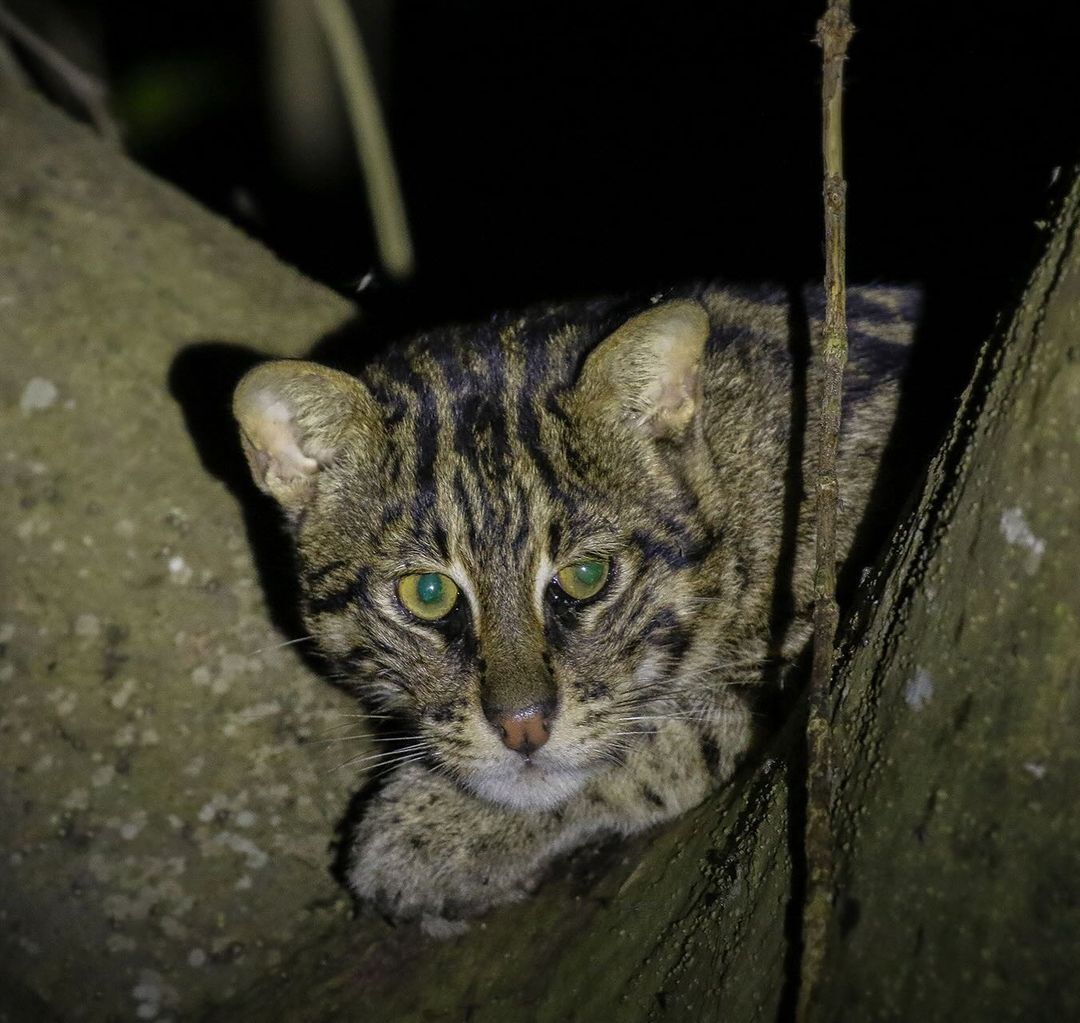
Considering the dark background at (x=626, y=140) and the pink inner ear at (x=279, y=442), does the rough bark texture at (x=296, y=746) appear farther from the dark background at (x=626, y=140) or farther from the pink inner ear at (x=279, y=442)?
the dark background at (x=626, y=140)

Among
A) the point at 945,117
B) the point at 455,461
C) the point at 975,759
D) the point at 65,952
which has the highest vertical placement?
the point at 975,759

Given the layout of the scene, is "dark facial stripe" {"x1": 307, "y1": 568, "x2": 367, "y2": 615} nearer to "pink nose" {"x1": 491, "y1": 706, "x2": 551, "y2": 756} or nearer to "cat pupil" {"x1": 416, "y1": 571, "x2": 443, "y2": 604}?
"cat pupil" {"x1": 416, "y1": 571, "x2": 443, "y2": 604}

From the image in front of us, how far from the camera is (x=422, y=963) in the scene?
3.42 meters

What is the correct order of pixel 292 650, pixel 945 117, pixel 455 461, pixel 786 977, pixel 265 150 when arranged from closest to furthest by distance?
pixel 786 977, pixel 455 461, pixel 292 650, pixel 945 117, pixel 265 150

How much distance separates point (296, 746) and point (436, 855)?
1.74 feet

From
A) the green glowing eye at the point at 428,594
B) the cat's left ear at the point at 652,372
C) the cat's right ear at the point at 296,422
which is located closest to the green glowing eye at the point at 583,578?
the green glowing eye at the point at 428,594

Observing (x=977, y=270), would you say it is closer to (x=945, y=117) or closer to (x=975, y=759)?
(x=945, y=117)

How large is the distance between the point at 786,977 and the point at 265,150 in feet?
25.1

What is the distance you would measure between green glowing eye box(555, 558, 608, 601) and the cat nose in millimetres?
330

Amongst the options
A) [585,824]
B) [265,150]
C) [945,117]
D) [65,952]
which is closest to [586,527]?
[585,824]

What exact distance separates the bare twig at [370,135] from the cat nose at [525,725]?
312cm

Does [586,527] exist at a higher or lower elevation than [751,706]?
higher

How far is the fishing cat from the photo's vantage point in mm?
3496

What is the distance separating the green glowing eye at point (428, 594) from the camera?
141 inches
